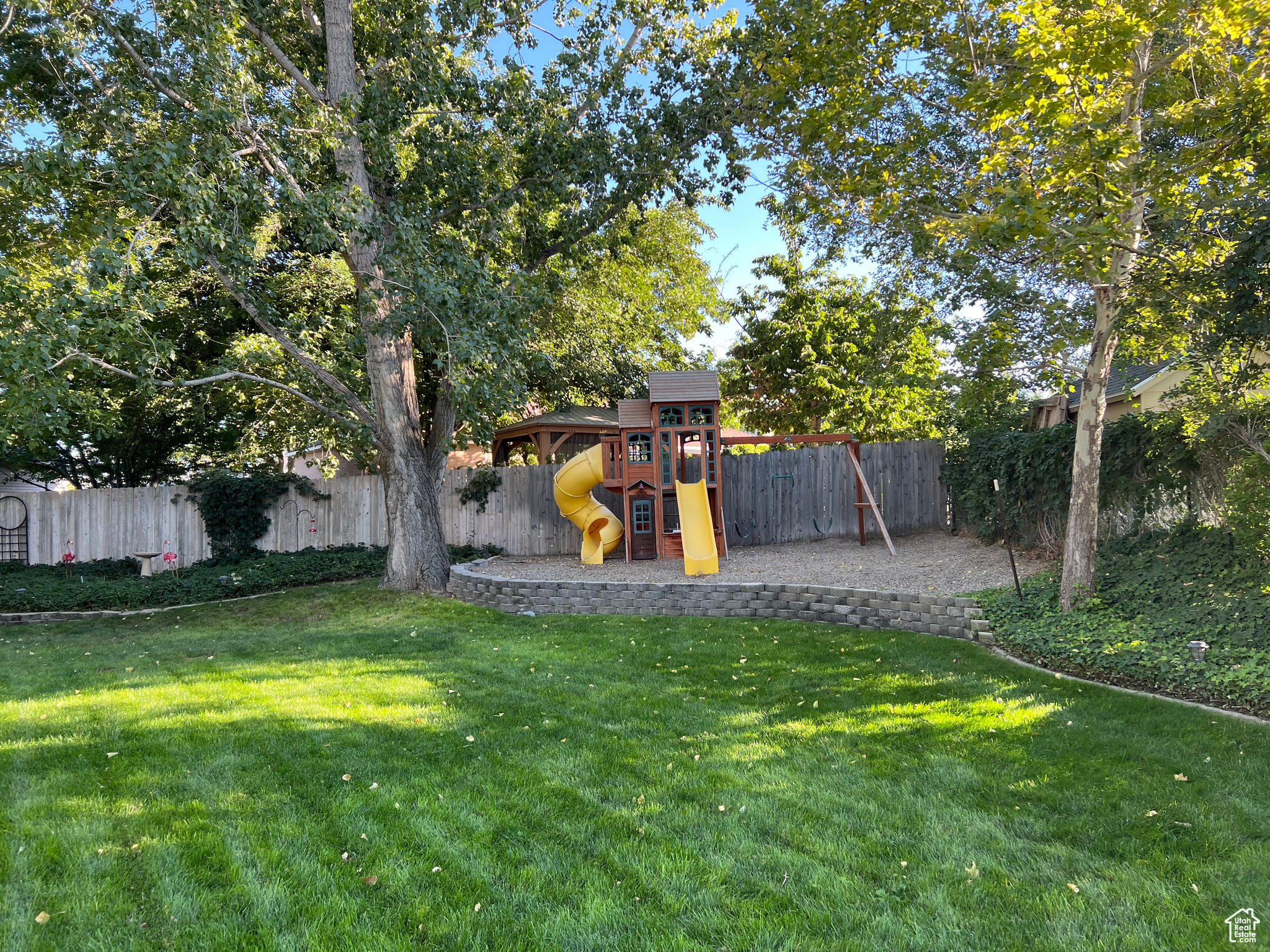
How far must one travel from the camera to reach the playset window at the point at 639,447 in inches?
468

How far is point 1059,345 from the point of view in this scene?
6.19 metres

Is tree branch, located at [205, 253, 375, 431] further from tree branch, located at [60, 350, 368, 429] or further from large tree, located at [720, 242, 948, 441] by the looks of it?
large tree, located at [720, 242, 948, 441]

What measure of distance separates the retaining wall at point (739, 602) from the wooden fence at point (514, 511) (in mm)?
3555

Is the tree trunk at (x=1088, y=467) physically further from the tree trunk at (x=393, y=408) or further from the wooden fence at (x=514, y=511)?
the tree trunk at (x=393, y=408)

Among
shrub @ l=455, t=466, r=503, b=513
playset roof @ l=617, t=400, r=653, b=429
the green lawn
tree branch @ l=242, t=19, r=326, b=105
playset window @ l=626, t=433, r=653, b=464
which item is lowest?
the green lawn

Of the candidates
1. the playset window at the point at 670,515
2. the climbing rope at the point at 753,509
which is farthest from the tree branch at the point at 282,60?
the climbing rope at the point at 753,509

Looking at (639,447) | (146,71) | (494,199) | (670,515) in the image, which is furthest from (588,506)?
(146,71)

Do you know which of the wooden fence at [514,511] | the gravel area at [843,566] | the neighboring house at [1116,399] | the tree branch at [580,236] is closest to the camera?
the gravel area at [843,566]

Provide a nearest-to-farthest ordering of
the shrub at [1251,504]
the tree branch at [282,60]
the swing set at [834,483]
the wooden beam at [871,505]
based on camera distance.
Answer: the shrub at [1251,504], the tree branch at [282,60], the wooden beam at [871,505], the swing set at [834,483]

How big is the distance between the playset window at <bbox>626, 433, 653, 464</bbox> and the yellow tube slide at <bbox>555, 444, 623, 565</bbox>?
0.47 m

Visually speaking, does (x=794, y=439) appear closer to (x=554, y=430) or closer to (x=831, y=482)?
(x=831, y=482)

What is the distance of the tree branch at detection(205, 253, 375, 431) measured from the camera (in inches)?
356

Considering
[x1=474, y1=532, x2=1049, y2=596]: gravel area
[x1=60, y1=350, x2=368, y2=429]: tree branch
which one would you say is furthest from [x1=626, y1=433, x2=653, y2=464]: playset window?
[x1=60, y1=350, x2=368, y2=429]: tree branch

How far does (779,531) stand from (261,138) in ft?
32.6
